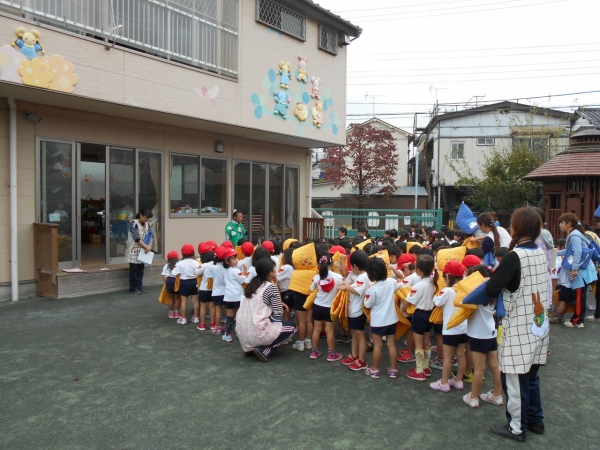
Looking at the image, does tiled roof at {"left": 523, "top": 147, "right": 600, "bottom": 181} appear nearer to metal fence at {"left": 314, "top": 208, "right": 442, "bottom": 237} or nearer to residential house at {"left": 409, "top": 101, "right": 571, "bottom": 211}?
metal fence at {"left": 314, "top": 208, "right": 442, "bottom": 237}

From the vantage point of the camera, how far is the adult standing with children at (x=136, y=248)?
8930 millimetres

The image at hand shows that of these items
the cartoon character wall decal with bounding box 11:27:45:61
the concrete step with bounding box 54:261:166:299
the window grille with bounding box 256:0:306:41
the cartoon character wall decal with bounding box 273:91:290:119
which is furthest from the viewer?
the cartoon character wall decal with bounding box 273:91:290:119

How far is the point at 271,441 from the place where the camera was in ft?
11.6

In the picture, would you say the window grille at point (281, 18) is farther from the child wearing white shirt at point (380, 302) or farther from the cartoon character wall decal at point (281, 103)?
the child wearing white shirt at point (380, 302)

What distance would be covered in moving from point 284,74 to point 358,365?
863cm

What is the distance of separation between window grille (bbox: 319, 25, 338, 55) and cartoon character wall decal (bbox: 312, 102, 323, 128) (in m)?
1.70

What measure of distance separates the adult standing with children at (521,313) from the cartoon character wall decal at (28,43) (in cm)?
750

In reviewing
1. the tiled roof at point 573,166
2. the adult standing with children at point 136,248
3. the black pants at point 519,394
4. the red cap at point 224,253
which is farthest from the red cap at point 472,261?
the tiled roof at point 573,166

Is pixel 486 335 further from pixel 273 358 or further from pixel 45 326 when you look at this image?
pixel 45 326

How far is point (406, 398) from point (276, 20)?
32.9 feet

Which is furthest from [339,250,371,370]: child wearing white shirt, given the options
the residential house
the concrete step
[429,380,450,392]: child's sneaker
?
the residential house

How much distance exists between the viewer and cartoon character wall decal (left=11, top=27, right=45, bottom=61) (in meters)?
7.00

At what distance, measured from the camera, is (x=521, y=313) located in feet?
11.3

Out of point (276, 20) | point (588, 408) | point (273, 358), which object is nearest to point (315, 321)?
point (273, 358)
